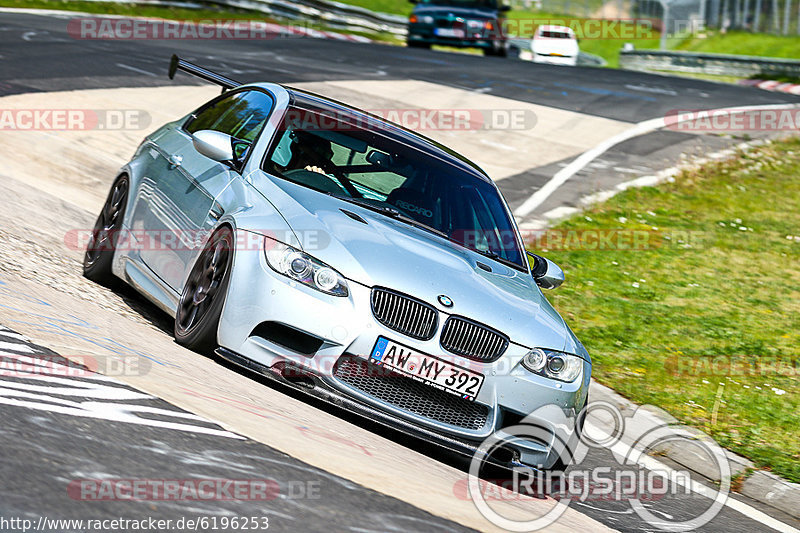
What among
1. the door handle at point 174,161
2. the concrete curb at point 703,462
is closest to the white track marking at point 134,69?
the door handle at point 174,161

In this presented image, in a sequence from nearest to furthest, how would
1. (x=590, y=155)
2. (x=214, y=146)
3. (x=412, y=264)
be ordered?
(x=412, y=264) < (x=214, y=146) < (x=590, y=155)

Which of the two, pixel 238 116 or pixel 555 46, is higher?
pixel 555 46

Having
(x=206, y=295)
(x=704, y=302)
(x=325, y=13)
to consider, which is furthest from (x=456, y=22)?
(x=206, y=295)

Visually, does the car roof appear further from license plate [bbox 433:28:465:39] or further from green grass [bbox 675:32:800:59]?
green grass [bbox 675:32:800:59]

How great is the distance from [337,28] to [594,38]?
32.8 metres

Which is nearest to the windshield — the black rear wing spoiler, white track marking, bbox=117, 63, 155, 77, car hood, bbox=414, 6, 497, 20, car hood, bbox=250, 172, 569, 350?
car hood, bbox=250, 172, 569, 350

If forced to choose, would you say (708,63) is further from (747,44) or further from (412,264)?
(412,264)

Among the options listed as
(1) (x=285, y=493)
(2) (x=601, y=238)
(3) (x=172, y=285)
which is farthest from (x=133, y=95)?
(1) (x=285, y=493)

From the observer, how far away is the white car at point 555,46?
44969mm

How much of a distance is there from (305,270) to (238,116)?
223 centimetres

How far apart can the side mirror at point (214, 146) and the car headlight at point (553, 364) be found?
2187mm

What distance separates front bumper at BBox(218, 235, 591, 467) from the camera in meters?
5.25

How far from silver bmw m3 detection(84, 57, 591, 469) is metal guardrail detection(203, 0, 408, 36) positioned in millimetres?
28065

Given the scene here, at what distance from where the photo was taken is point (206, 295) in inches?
226
